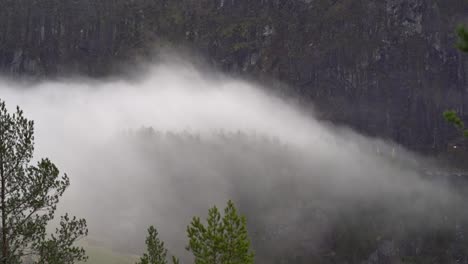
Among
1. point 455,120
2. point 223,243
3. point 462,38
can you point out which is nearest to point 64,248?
point 223,243

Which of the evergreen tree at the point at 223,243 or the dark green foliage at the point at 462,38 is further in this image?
the evergreen tree at the point at 223,243

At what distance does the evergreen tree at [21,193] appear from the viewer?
3594 centimetres

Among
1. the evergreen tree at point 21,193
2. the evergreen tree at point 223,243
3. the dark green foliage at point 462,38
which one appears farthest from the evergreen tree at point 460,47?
the evergreen tree at point 21,193

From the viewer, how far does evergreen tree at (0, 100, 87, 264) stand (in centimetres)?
3594

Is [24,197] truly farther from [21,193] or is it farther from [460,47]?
[460,47]

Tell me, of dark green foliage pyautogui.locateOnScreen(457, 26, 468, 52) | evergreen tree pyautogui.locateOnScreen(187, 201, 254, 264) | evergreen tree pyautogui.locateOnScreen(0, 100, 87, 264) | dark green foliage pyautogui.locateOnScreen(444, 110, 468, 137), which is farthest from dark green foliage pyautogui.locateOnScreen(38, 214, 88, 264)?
dark green foliage pyautogui.locateOnScreen(457, 26, 468, 52)

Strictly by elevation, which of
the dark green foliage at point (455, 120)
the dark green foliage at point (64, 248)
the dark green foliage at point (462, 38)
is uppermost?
the dark green foliage at point (462, 38)

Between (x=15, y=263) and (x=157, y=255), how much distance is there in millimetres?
27432

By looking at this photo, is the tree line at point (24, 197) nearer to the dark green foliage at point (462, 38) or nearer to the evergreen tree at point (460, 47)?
the evergreen tree at point (460, 47)

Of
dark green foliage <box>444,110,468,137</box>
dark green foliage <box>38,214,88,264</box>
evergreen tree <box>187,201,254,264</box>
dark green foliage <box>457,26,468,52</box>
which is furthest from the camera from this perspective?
evergreen tree <box>187,201,254,264</box>

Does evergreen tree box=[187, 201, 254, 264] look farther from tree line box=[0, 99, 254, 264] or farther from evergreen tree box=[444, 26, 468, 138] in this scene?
evergreen tree box=[444, 26, 468, 138]

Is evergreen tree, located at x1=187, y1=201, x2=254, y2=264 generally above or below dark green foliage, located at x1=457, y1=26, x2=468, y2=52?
below

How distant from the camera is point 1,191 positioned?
3606cm

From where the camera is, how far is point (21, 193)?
37188mm
